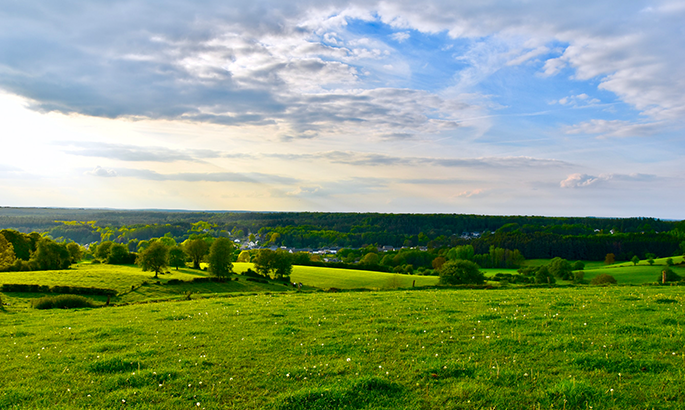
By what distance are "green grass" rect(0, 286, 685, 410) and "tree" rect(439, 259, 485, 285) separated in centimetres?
4581

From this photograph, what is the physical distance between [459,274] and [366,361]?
55037 millimetres

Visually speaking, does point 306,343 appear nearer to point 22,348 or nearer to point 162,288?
point 22,348

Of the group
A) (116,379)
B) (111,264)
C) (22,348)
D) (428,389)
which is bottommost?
(111,264)

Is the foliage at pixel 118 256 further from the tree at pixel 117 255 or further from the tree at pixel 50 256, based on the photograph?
the tree at pixel 50 256

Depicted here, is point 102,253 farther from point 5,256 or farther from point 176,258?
point 176,258

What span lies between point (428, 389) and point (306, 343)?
4.67 m

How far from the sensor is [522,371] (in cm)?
843

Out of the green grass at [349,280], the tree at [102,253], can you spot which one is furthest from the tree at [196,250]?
the green grass at [349,280]

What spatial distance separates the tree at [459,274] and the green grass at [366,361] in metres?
45.8

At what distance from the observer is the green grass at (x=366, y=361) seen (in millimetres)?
7398

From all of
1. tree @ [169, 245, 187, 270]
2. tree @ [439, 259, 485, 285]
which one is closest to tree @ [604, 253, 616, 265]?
tree @ [439, 259, 485, 285]

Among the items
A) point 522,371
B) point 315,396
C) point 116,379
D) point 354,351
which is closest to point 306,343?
point 354,351

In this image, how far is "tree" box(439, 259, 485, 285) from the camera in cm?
6062

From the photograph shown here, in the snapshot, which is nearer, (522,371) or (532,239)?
(522,371)
